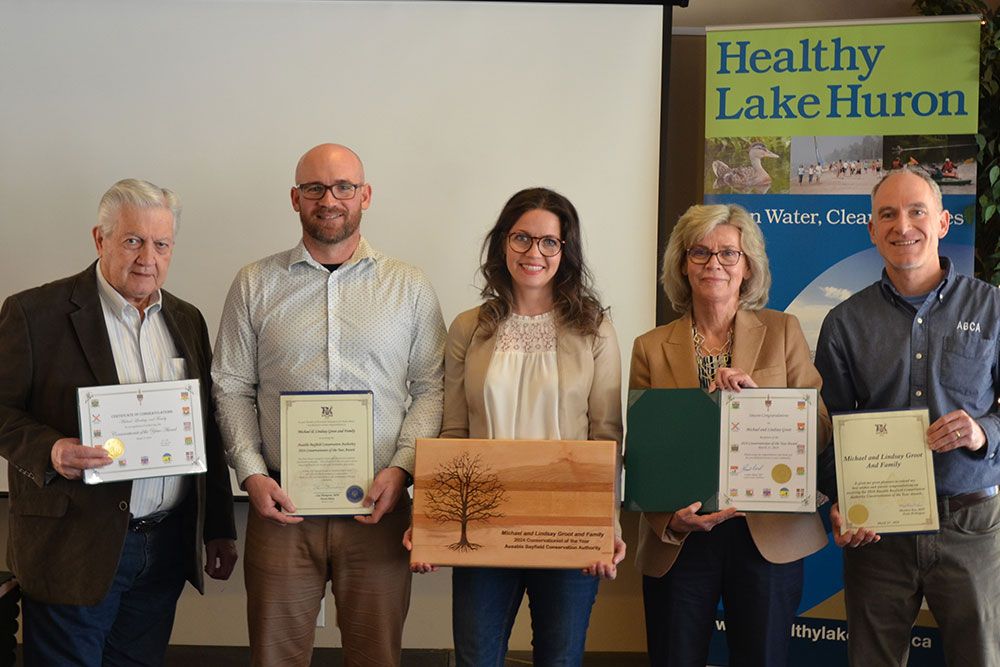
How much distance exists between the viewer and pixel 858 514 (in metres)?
2.57

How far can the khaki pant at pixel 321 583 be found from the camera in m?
2.70

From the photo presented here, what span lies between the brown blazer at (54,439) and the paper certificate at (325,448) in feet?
1.58

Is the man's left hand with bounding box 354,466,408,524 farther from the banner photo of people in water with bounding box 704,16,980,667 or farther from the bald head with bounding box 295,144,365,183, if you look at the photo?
the banner photo of people in water with bounding box 704,16,980,667

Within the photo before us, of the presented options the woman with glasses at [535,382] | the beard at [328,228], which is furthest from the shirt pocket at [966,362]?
the beard at [328,228]

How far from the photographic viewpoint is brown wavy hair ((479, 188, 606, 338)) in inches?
103

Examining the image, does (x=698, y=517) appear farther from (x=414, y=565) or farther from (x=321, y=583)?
(x=321, y=583)

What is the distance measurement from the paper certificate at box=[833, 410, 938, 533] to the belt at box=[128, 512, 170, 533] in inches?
77.2

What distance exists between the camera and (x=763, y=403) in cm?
250

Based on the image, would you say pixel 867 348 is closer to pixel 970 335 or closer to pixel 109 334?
pixel 970 335

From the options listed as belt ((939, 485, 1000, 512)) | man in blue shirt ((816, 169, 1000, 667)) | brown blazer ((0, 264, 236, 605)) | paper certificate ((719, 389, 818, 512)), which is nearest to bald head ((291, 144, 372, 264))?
brown blazer ((0, 264, 236, 605))

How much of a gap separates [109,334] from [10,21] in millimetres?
2101

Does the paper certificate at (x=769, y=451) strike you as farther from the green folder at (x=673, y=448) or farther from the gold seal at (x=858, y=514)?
the gold seal at (x=858, y=514)

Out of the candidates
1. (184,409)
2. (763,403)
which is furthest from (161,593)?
(763,403)

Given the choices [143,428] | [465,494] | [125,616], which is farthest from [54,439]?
[465,494]
